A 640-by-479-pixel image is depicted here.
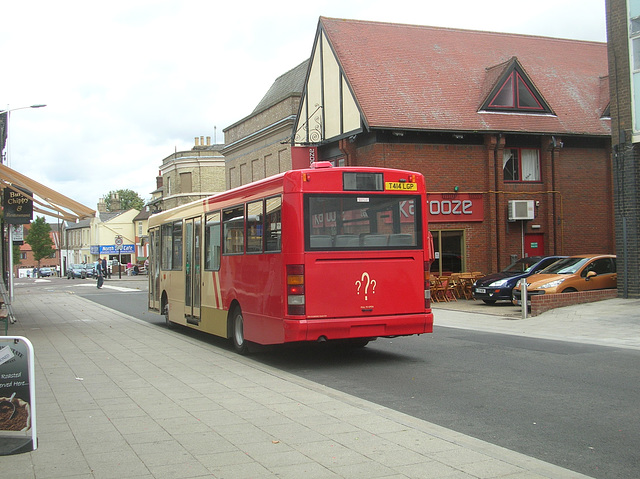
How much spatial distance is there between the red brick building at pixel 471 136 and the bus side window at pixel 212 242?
11733 mm

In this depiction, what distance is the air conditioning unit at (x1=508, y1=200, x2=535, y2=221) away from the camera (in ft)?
86.4

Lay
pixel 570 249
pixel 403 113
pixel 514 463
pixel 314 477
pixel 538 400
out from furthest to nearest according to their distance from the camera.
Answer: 1. pixel 570 249
2. pixel 403 113
3. pixel 538 400
4. pixel 514 463
5. pixel 314 477

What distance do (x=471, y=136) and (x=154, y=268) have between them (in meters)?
13.7

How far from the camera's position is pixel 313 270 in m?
10.5

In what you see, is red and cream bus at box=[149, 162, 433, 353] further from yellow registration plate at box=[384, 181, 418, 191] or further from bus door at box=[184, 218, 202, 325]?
bus door at box=[184, 218, 202, 325]

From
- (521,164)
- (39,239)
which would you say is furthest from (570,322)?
(39,239)

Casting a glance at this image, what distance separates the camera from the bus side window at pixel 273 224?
1080cm

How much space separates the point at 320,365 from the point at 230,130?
3041 cm

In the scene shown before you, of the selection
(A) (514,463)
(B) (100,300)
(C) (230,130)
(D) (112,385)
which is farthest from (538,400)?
(C) (230,130)

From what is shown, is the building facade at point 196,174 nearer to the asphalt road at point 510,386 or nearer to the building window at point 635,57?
the building window at point 635,57

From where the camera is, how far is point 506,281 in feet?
70.5

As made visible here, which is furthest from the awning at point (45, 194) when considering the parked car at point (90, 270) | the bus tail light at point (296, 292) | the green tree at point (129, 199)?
the green tree at point (129, 199)

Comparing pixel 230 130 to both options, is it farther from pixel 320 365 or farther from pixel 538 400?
pixel 538 400

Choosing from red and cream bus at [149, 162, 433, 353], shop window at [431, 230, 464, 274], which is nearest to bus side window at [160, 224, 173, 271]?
red and cream bus at [149, 162, 433, 353]
